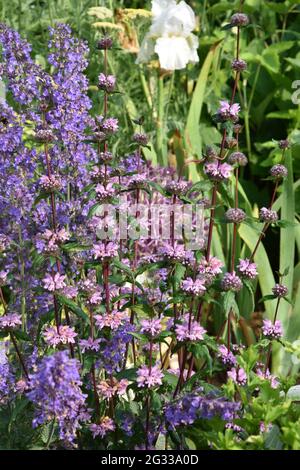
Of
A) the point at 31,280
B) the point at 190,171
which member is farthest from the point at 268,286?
the point at 31,280

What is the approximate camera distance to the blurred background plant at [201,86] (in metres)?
3.14

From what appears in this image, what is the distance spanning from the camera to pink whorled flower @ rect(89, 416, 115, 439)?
5.78 feet

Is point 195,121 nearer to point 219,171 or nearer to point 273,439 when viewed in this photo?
point 219,171

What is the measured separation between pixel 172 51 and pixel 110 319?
1.60m

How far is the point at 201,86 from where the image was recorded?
125 inches

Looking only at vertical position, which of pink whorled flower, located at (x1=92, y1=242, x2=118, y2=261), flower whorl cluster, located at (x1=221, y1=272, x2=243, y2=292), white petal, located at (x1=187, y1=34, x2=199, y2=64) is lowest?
flower whorl cluster, located at (x1=221, y1=272, x2=243, y2=292)

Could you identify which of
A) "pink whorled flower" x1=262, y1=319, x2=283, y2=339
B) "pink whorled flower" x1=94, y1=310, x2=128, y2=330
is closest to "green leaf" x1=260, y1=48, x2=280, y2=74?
"pink whorled flower" x1=262, y1=319, x2=283, y2=339

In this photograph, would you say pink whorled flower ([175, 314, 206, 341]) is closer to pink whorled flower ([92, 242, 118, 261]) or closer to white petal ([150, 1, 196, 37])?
pink whorled flower ([92, 242, 118, 261])

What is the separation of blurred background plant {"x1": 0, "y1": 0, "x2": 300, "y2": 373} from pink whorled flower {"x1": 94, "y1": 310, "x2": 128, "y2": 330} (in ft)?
3.51

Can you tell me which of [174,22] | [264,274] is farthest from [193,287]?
[174,22]

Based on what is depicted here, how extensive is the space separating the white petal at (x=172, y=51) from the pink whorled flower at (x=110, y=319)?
60.7 inches

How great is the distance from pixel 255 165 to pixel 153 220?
1.46 metres

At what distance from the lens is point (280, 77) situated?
3490 mm

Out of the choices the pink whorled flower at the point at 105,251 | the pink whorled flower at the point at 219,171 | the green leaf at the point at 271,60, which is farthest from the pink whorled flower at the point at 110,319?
the green leaf at the point at 271,60
